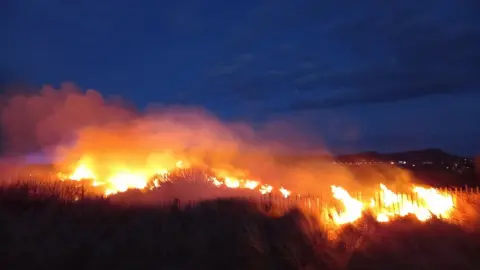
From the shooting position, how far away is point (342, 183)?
18500mm

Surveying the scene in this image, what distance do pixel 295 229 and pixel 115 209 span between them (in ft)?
17.1

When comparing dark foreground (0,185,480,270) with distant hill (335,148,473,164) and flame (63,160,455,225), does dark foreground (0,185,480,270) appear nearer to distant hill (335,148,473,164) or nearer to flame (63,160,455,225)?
flame (63,160,455,225)

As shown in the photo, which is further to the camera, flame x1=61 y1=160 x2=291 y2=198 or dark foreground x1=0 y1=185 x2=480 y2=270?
flame x1=61 y1=160 x2=291 y2=198

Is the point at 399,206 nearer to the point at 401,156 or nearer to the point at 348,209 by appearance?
the point at 348,209

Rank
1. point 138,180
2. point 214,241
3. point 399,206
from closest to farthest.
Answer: point 214,241
point 399,206
point 138,180

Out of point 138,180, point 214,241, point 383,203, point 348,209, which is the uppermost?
point 138,180

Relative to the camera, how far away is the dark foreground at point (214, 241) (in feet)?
29.6

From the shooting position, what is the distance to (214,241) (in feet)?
32.5

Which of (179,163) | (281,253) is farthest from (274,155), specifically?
(281,253)

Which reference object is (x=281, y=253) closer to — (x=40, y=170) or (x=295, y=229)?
(x=295, y=229)

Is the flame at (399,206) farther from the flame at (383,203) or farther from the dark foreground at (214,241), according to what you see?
the dark foreground at (214,241)

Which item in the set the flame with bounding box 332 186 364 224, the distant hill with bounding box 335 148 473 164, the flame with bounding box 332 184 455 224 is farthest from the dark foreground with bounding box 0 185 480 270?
the distant hill with bounding box 335 148 473 164

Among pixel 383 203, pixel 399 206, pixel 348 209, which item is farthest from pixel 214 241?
pixel 399 206

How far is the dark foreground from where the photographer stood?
9.03 m
